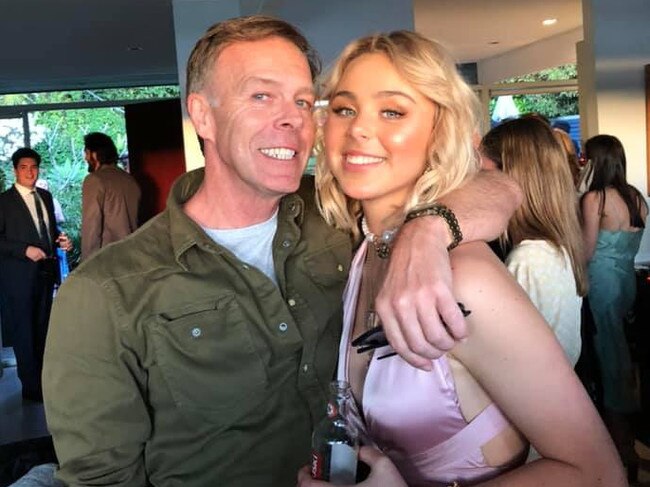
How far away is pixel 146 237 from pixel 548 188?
4.72ft

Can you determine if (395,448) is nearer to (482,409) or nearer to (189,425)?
(482,409)

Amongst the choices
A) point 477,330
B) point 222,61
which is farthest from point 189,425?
point 222,61

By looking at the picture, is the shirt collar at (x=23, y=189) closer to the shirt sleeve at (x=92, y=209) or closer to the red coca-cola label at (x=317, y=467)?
the shirt sleeve at (x=92, y=209)

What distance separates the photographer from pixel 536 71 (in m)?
9.78

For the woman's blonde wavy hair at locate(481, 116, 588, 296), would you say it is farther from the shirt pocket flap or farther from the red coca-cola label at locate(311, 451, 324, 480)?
the red coca-cola label at locate(311, 451, 324, 480)

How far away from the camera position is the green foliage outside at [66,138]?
29.2 feet

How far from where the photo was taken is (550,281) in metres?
2.14

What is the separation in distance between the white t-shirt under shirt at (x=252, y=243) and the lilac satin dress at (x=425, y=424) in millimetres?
421

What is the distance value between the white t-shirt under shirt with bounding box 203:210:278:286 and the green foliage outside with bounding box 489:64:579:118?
9.33 m

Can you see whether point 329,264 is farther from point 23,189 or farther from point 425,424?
point 23,189

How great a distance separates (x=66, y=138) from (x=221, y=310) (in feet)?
27.6

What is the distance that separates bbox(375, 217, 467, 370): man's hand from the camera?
98 cm

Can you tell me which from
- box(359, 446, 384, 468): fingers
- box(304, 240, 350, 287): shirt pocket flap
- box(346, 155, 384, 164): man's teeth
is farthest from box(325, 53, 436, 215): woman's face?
box(359, 446, 384, 468): fingers

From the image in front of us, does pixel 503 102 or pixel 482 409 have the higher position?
pixel 503 102
